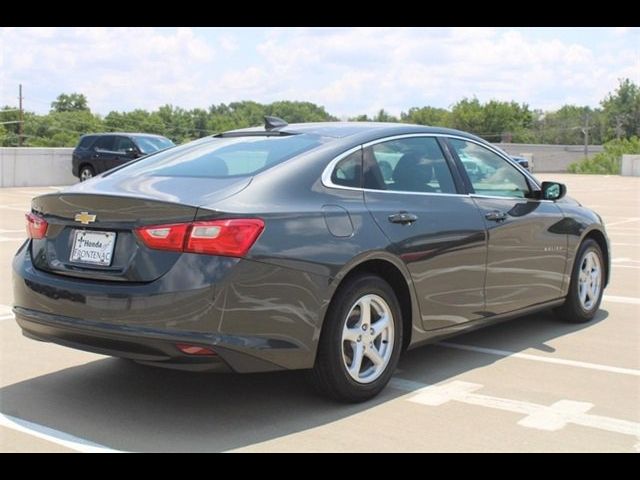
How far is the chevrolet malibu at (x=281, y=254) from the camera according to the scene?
4273 mm

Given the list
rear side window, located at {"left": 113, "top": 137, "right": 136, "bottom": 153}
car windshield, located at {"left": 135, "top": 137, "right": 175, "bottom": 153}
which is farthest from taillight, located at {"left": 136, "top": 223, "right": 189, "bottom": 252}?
rear side window, located at {"left": 113, "top": 137, "right": 136, "bottom": 153}

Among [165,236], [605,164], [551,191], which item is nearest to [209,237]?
[165,236]

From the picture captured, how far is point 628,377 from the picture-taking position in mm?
5551

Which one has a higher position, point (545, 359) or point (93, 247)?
point (93, 247)

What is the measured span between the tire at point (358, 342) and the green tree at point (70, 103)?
115603 millimetres

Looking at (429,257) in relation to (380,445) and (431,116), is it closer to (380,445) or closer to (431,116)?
(380,445)

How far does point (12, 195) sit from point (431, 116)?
9869 centimetres

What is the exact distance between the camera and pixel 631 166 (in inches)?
1706

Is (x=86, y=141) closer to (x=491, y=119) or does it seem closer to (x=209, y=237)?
(x=209, y=237)

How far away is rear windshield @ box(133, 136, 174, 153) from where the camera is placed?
24.1 metres

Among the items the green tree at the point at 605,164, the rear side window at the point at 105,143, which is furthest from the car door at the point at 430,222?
the green tree at the point at 605,164

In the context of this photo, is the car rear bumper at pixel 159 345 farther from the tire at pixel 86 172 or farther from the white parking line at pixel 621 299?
the tire at pixel 86 172

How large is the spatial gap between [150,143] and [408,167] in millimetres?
19779

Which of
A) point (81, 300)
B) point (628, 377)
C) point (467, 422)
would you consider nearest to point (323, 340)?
point (467, 422)
